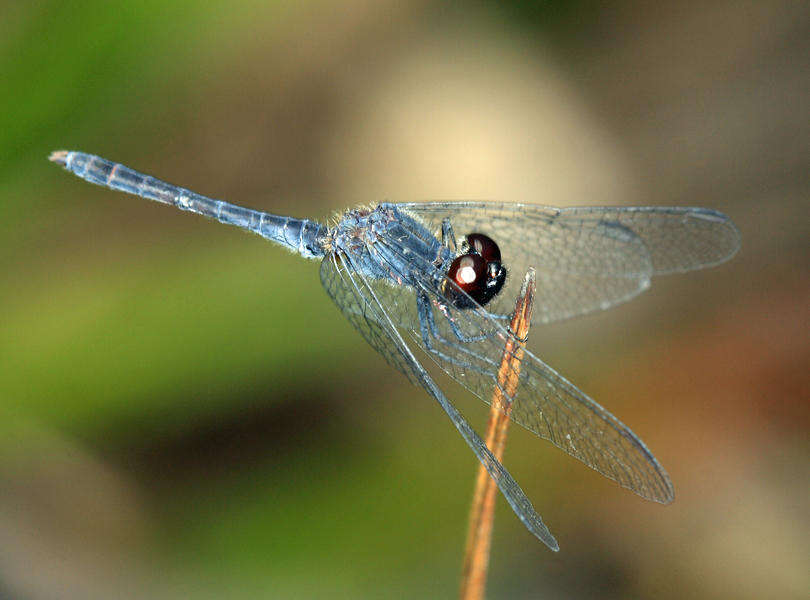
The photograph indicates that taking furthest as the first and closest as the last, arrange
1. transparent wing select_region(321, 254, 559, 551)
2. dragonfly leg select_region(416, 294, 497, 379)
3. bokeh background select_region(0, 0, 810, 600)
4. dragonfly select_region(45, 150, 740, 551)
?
bokeh background select_region(0, 0, 810, 600) → dragonfly leg select_region(416, 294, 497, 379) → dragonfly select_region(45, 150, 740, 551) → transparent wing select_region(321, 254, 559, 551)

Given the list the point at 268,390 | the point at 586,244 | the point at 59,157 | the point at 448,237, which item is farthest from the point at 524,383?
the point at 59,157

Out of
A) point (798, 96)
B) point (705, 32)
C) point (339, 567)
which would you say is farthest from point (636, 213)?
point (339, 567)

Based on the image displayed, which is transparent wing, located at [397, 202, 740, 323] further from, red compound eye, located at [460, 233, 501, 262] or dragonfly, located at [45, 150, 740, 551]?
red compound eye, located at [460, 233, 501, 262]

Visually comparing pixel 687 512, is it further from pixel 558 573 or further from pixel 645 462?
pixel 645 462

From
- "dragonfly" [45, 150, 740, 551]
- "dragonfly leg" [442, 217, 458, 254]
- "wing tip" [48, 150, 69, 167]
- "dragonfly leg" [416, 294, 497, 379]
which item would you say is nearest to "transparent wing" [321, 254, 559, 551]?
"dragonfly" [45, 150, 740, 551]

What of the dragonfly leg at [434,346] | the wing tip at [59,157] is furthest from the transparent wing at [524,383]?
the wing tip at [59,157]

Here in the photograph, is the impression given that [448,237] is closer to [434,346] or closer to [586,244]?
[434,346]
